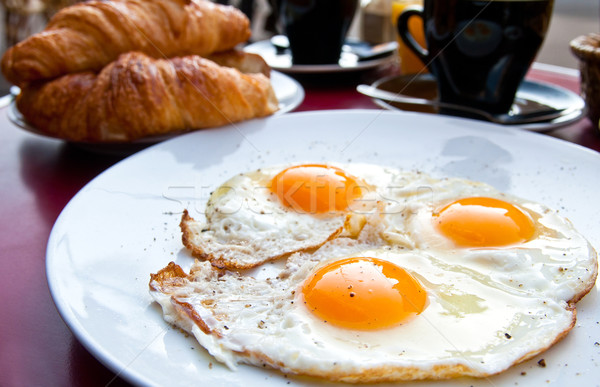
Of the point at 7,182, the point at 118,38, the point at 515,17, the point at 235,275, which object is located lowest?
the point at 7,182

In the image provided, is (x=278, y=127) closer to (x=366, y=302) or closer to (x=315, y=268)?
(x=315, y=268)

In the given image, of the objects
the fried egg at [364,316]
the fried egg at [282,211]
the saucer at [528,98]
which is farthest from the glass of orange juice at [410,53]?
the fried egg at [364,316]

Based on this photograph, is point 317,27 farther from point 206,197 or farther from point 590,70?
point 206,197

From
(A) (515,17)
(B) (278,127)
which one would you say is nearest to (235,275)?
(B) (278,127)

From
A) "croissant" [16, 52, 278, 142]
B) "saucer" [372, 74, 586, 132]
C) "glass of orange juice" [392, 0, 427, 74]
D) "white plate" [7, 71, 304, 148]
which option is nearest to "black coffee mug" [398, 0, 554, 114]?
"saucer" [372, 74, 586, 132]

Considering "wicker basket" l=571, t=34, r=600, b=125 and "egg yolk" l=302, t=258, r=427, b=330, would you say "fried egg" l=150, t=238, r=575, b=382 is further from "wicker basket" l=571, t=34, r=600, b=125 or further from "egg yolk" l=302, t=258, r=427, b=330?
"wicker basket" l=571, t=34, r=600, b=125

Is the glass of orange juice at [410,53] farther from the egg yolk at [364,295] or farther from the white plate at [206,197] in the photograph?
the egg yolk at [364,295]

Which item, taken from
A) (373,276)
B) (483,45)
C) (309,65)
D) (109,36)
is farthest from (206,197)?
(309,65)
